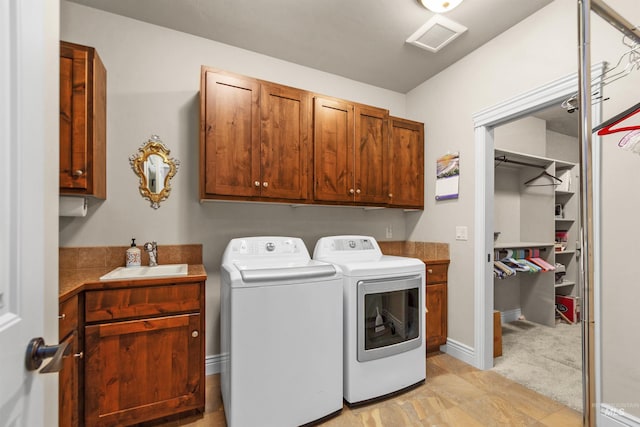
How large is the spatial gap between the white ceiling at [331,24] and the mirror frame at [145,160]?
35.4 inches

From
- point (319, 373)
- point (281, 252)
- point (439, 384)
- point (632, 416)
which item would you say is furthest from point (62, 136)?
point (632, 416)

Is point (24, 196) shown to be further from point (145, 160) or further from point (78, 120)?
point (145, 160)

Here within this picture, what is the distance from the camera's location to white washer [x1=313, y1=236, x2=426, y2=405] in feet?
6.20

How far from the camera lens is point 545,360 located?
2.53 metres

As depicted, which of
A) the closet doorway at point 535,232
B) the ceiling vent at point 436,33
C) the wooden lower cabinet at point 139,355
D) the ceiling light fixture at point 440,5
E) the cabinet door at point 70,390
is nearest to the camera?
the cabinet door at point 70,390

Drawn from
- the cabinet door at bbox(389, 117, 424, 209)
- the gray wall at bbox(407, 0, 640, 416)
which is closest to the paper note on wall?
the gray wall at bbox(407, 0, 640, 416)

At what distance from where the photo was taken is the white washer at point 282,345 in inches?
62.1

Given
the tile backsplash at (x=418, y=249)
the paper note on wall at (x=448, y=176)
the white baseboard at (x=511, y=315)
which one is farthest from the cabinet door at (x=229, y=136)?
the white baseboard at (x=511, y=315)

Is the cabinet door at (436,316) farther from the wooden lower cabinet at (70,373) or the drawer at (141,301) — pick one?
the wooden lower cabinet at (70,373)

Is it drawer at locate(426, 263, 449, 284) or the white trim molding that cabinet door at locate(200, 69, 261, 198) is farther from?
drawer at locate(426, 263, 449, 284)

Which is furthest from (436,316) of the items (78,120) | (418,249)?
(78,120)

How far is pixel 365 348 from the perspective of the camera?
1.91 meters

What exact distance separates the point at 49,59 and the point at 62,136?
4.38 feet

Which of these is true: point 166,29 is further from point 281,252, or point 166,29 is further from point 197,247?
point 281,252
